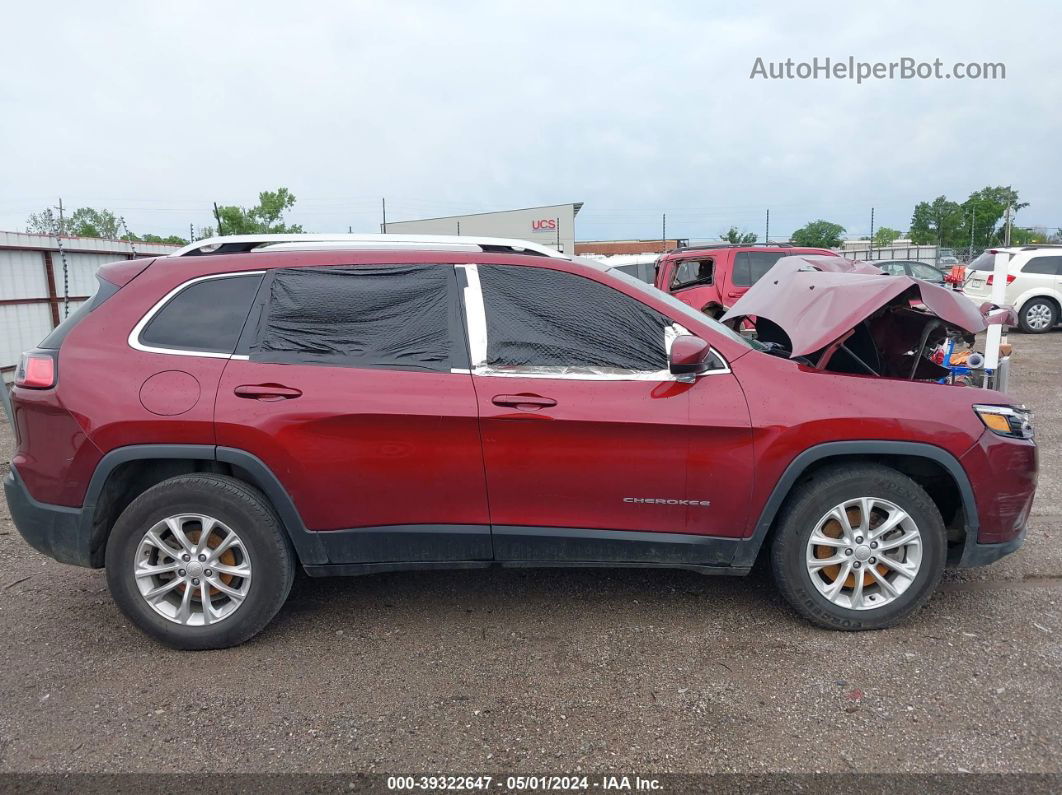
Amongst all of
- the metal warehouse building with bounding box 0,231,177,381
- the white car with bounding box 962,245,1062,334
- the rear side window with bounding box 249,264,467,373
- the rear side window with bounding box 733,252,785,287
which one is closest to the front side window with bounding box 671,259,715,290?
the rear side window with bounding box 733,252,785,287

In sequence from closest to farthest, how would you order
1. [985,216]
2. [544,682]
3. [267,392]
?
[544,682] < [267,392] < [985,216]

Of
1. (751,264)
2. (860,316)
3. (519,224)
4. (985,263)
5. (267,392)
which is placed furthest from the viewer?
(519,224)

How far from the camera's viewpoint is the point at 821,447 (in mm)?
3400

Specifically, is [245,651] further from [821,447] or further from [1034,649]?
[1034,649]

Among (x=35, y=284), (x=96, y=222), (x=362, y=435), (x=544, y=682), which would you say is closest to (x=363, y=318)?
(x=362, y=435)

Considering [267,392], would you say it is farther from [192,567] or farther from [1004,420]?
[1004,420]

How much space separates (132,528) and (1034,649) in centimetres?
398

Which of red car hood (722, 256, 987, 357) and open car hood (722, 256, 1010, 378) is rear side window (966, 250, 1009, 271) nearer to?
open car hood (722, 256, 1010, 378)

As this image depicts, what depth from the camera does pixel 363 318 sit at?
3535 millimetres

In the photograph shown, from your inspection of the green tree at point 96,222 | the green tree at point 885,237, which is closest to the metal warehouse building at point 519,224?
the green tree at point 96,222

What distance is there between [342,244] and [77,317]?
1.24 metres

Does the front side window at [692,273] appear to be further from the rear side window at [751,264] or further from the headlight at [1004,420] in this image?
the headlight at [1004,420]

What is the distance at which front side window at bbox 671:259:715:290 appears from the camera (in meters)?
12.4

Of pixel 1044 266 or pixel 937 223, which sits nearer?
pixel 1044 266
